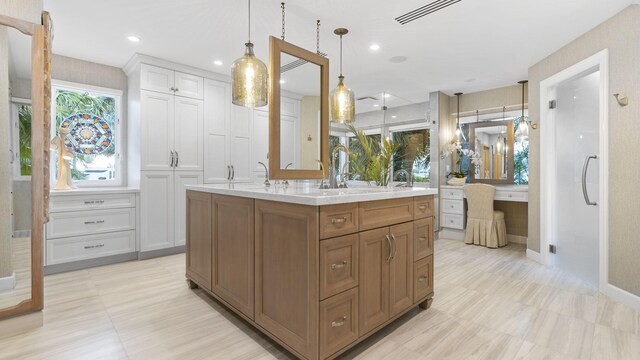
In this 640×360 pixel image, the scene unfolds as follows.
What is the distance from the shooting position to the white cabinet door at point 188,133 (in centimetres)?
386

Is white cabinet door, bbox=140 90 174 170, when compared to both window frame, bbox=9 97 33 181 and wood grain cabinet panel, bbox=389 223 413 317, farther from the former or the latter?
wood grain cabinet panel, bbox=389 223 413 317

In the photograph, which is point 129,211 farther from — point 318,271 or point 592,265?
point 592,265

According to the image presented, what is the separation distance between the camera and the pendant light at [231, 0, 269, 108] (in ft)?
7.55

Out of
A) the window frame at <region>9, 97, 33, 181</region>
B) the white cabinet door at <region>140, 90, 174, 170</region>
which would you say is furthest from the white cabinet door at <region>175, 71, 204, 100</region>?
the window frame at <region>9, 97, 33, 181</region>

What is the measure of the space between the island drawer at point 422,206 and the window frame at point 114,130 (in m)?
3.89

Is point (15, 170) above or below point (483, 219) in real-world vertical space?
above

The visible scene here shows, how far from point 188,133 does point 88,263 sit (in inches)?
74.5

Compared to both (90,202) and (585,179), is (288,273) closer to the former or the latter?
(90,202)

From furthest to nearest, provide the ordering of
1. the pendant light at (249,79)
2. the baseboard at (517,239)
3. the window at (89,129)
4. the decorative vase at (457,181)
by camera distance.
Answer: the decorative vase at (457,181)
the baseboard at (517,239)
the window at (89,129)
the pendant light at (249,79)

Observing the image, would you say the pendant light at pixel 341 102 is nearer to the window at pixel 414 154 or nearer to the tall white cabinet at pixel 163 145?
the tall white cabinet at pixel 163 145

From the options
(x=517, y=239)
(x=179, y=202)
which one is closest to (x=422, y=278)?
(x=179, y=202)

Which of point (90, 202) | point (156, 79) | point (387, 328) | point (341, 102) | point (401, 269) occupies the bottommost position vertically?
point (387, 328)

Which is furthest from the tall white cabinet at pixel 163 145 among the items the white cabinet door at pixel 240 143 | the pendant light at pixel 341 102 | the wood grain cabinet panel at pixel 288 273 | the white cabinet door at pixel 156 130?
the wood grain cabinet panel at pixel 288 273

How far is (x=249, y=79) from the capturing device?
2.32 meters
